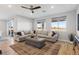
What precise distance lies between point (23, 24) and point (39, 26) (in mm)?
366

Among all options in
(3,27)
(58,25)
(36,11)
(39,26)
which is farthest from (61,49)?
(3,27)

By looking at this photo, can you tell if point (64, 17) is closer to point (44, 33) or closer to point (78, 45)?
point (44, 33)

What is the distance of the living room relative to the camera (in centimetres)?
129

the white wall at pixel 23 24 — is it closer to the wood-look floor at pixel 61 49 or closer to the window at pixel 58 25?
the wood-look floor at pixel 61 49

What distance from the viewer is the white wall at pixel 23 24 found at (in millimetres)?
1416

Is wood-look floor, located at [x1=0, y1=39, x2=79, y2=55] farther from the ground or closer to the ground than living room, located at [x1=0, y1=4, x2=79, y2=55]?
closer to the ground

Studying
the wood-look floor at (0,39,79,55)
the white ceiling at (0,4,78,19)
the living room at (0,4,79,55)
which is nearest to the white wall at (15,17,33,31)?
the living room at (0,4,79,55)

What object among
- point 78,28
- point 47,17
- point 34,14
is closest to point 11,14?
point 34,14

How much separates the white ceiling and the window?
0.23 meters

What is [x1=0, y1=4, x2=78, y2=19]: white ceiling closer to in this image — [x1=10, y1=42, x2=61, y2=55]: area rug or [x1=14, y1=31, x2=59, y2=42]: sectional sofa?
[x1=14, y1=31, x2=59, y2=42]: sectional sofa

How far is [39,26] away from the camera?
58.1 inches

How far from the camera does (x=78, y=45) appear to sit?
1.34m

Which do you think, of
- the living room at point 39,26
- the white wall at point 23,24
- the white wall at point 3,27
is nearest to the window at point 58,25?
the living room at point 39,26
